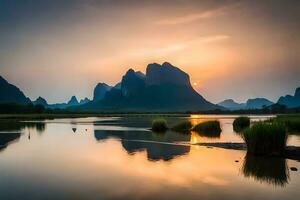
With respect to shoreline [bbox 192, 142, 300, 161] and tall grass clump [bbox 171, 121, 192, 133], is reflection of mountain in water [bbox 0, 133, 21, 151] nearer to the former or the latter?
shoreline [bbox 192, 142, 300, 161]

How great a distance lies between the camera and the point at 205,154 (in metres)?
33.9

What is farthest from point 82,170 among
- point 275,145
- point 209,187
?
point 275,145

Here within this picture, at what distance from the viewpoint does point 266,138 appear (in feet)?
101

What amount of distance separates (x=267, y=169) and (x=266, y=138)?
18.2 feet

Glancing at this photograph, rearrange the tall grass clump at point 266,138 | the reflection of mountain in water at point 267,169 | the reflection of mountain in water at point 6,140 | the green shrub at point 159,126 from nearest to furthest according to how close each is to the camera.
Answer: the reflection of mountain in water at point 267,169 < the tall grass clump at point 266,138 < the reflection of mountain in water at point 6,140 < the green shrub at point 159,126

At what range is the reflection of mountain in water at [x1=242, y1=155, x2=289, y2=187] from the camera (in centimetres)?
2250

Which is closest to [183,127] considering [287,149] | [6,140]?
[6,140]

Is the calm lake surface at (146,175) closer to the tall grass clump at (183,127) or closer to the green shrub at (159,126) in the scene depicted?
the tall grass clump at (183,127)

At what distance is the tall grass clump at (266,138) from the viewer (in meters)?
29.8

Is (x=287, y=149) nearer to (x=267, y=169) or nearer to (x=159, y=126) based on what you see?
(x=267, y=169)

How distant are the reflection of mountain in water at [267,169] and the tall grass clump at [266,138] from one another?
1.13 m

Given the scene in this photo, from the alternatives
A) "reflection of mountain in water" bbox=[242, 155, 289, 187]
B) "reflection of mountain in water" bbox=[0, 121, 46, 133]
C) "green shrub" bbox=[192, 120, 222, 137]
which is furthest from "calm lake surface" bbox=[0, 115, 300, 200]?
"reflection of mountain in water" bbox=[0, 121, 46, 133]

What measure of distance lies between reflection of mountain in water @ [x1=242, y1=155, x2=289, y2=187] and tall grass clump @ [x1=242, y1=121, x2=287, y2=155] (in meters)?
1.13

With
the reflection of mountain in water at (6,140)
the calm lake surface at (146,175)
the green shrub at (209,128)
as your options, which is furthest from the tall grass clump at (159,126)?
the calm lake surface at (146,175)
